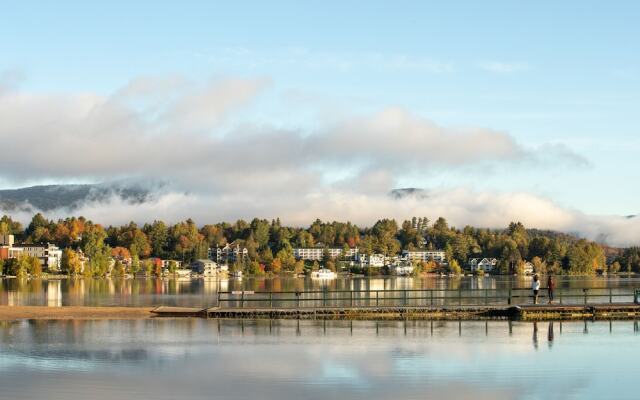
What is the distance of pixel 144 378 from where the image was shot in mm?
32219

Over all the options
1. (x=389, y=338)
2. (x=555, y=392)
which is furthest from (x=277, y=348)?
(x=555, y=392)

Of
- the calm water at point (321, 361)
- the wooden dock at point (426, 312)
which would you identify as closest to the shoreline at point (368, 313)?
the wooden dock at point (426, 312)

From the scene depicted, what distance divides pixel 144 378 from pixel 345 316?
27.4 meters

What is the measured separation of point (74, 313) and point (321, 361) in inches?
1080

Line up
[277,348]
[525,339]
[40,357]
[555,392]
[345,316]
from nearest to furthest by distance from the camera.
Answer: [555,392]
[40,357]
[277,348]
[525,339]
[345,316]

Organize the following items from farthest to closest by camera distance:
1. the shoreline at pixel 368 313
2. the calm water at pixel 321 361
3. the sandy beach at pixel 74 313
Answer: the sandy beach at pixel 74 313, the shoreline at pixel 368 313, the calm water at pixel 321 361

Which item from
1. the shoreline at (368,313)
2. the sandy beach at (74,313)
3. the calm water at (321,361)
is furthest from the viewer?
the sandy beach at (74,313)

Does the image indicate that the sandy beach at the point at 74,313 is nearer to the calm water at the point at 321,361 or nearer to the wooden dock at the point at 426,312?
the wooden dock at the point at 426,312

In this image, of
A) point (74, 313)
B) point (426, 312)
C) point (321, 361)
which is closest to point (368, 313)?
point (426, 312)

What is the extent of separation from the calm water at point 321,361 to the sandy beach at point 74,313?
19.6 feet

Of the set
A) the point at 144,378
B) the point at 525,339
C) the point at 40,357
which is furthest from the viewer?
the point at 525,339

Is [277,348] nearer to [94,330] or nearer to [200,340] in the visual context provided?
[200,340]

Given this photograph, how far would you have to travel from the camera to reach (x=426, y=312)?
5881 centimetres

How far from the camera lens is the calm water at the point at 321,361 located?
2964cm
